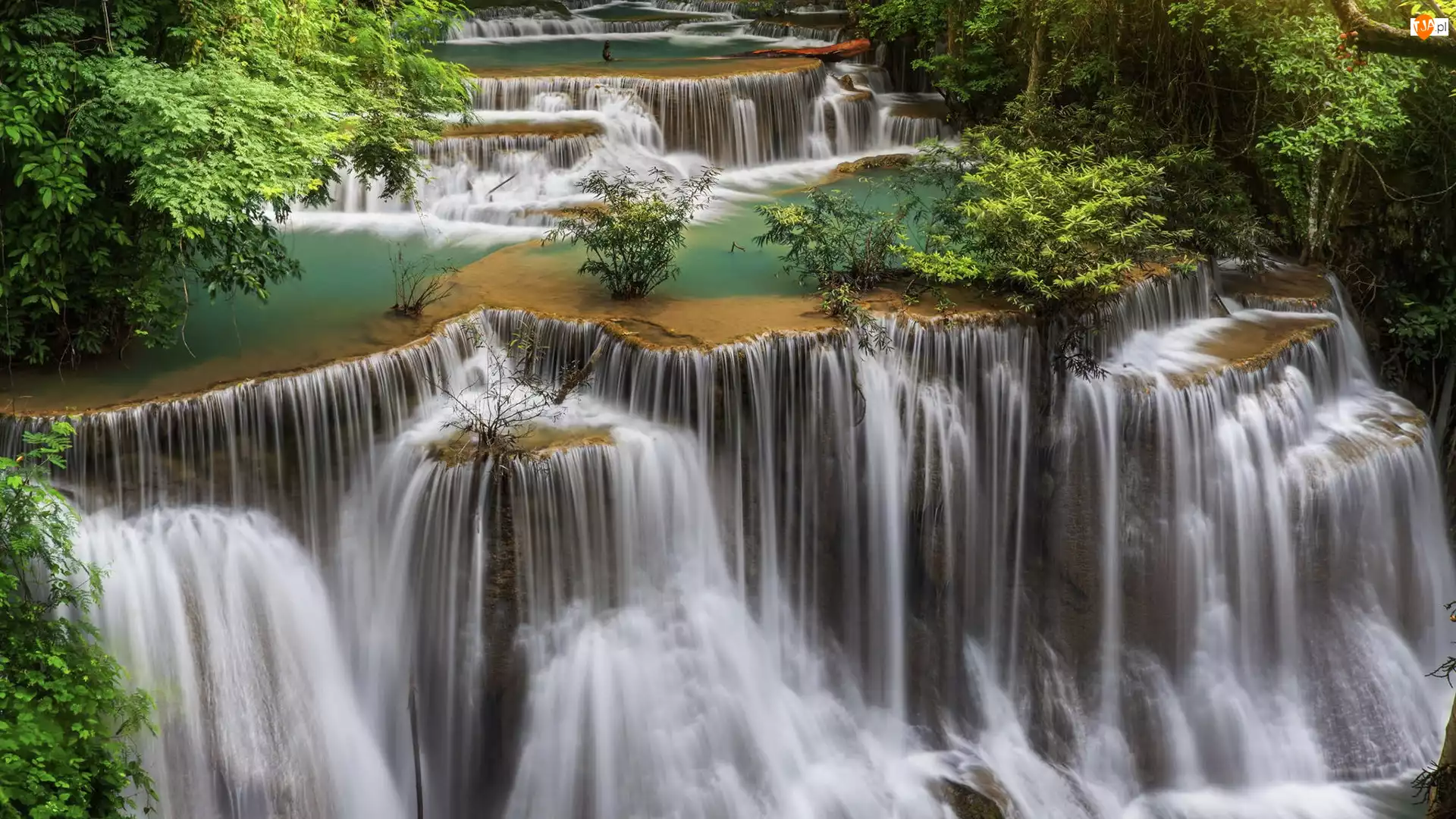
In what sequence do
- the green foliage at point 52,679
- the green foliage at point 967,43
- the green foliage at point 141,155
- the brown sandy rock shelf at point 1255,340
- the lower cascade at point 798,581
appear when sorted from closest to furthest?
the green foliage at point 52,679
the green foliage at point 141,155
the lower cascade at point 798,581
the brown sandy rock shelf at point 1255,340
the green foliage at point 967,43

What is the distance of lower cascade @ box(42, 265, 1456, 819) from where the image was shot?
8.84 metres

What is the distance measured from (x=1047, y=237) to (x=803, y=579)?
3.66 meters

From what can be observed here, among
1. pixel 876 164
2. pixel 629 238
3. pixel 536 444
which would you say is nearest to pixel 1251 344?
pixel 629 238

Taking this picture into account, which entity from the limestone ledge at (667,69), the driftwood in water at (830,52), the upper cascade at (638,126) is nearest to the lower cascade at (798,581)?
the upper cascade at (638,126)

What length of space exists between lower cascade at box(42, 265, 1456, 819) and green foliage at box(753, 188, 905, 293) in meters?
1.00

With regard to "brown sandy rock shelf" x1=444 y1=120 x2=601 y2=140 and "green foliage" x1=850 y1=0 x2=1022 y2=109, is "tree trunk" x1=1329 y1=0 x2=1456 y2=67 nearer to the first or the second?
"brown sandy rock shelf" x1=444 y1=120 x2=601 y2=140

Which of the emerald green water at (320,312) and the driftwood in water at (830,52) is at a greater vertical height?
the driftwood in water at (830,52)

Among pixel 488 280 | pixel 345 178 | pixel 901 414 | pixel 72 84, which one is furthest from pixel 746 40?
pixel 72 84

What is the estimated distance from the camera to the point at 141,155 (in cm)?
824

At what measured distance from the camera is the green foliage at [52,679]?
22.0ft

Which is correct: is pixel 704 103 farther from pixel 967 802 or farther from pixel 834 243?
pixel 967 802

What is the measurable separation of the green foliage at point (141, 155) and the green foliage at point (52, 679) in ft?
4.47

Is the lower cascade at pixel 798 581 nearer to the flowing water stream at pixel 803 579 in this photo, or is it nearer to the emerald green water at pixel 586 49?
the flowing water stream at pixel 803 579

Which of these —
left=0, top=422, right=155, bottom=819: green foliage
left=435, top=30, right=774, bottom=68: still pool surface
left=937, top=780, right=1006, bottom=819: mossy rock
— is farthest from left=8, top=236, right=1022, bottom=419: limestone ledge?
left=435, top=30, right=774, bottom=68: still pool surface
